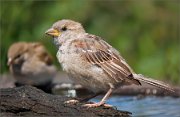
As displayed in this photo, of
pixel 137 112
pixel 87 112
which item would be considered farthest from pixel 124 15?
pixel 87 112

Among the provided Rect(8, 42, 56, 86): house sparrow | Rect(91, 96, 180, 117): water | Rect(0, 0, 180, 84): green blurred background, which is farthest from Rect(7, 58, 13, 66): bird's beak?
Rect(91, 96, 180, 117): water

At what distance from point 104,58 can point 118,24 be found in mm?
5507

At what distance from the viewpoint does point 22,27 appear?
10148mm

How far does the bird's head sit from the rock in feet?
2.33

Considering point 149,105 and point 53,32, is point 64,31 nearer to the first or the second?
point 53,32

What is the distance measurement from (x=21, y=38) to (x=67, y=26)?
15.2 feet

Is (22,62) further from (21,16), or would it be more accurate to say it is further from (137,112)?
(137,112)

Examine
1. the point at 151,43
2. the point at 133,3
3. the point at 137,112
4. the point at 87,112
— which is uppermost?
the point at 133,3

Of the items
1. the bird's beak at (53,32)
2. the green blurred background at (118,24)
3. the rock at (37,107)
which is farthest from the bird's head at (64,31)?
the green blurred background at (118,24)

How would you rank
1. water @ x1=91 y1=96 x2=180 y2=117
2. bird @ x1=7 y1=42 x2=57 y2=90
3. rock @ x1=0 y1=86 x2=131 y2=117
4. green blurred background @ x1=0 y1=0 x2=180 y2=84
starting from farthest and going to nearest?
1. green blurred background @ x1=0 y1=0 x2=180 y2=84
2. bird @ x1=7 y1=42 x2=57 y2=90
3. water @ x1=91 y1=96 x2=180 y2=117
4. rock @ x1=0 y1=86 x2=131 y2=117

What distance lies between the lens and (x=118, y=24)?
10.8 metres

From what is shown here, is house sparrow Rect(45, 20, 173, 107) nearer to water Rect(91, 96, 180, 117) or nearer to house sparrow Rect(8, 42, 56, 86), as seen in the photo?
water Rect(91, 96, 180, 117)

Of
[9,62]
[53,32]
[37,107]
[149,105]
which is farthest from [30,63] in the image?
[37,107]

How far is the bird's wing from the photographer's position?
207 inches
